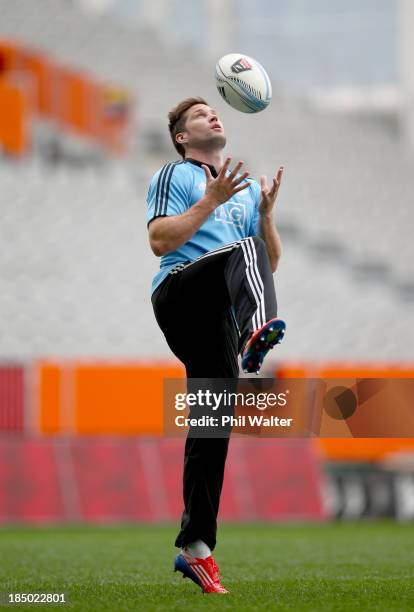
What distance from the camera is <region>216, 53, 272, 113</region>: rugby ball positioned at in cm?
482

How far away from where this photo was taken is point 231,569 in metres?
5.57

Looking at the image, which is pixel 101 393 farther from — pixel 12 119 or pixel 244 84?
pixel 244 84

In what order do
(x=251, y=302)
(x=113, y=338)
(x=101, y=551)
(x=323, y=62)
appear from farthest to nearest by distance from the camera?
(x=323, y=62)
(x=113, y=338)
(x=101, y=551)
(x=251, y=302)

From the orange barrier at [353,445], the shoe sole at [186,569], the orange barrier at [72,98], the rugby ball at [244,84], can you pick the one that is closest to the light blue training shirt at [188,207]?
the rugby ball at [244,84]

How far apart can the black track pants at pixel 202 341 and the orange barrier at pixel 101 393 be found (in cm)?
862

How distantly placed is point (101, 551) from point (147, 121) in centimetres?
1540

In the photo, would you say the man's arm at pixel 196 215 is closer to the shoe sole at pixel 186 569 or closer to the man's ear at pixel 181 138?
the man's ear at pixel 181 138

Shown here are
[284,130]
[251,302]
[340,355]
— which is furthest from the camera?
[284,130]

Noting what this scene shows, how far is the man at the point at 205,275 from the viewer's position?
4.18 meters

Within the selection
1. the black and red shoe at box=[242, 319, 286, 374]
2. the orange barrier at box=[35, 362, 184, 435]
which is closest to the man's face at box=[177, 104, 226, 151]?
the black and red shoe at box=[242, 319, 286, 374]

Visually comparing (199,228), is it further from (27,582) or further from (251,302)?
(27,582)

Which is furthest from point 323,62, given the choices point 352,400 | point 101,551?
point 352,400

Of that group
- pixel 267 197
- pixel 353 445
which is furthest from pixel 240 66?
pixel 353 445

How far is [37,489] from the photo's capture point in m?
10.6
